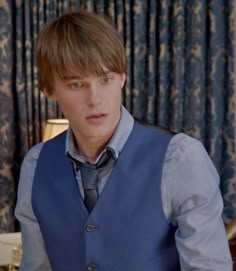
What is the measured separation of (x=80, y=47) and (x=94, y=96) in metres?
0.11

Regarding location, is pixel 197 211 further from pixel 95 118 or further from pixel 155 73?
pixel 155 73

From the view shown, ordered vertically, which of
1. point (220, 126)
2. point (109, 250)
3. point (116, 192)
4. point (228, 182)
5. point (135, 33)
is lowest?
point (228, 182)

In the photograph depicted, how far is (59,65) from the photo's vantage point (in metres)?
1.14

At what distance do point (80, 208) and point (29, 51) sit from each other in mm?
1906

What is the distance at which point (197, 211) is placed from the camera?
107 cm

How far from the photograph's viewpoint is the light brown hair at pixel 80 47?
3.67 ft

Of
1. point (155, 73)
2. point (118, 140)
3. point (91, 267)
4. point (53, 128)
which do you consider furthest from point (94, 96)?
point (155, 73)

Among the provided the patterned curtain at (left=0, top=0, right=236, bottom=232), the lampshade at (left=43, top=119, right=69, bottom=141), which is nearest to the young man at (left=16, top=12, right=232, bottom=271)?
the lampshade at (left=43, top=119, right=69, bottom=141)

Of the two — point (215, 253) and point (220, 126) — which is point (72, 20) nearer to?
point (215, 253)

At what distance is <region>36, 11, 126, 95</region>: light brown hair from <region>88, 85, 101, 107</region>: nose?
1.2 inches

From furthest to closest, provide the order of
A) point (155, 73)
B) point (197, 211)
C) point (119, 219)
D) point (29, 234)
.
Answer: point (155, 73), point (29, 234), point (119, 219), point (197, 211)

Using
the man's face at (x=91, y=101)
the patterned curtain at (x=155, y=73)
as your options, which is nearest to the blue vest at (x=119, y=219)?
the man's face at (x=91, y=101)

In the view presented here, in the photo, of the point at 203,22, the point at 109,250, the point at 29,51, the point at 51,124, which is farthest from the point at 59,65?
the point at 203,22

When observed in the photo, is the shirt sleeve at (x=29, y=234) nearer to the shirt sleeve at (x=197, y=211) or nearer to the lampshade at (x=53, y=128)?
the shirt sleeve at (x=197, y=211)
